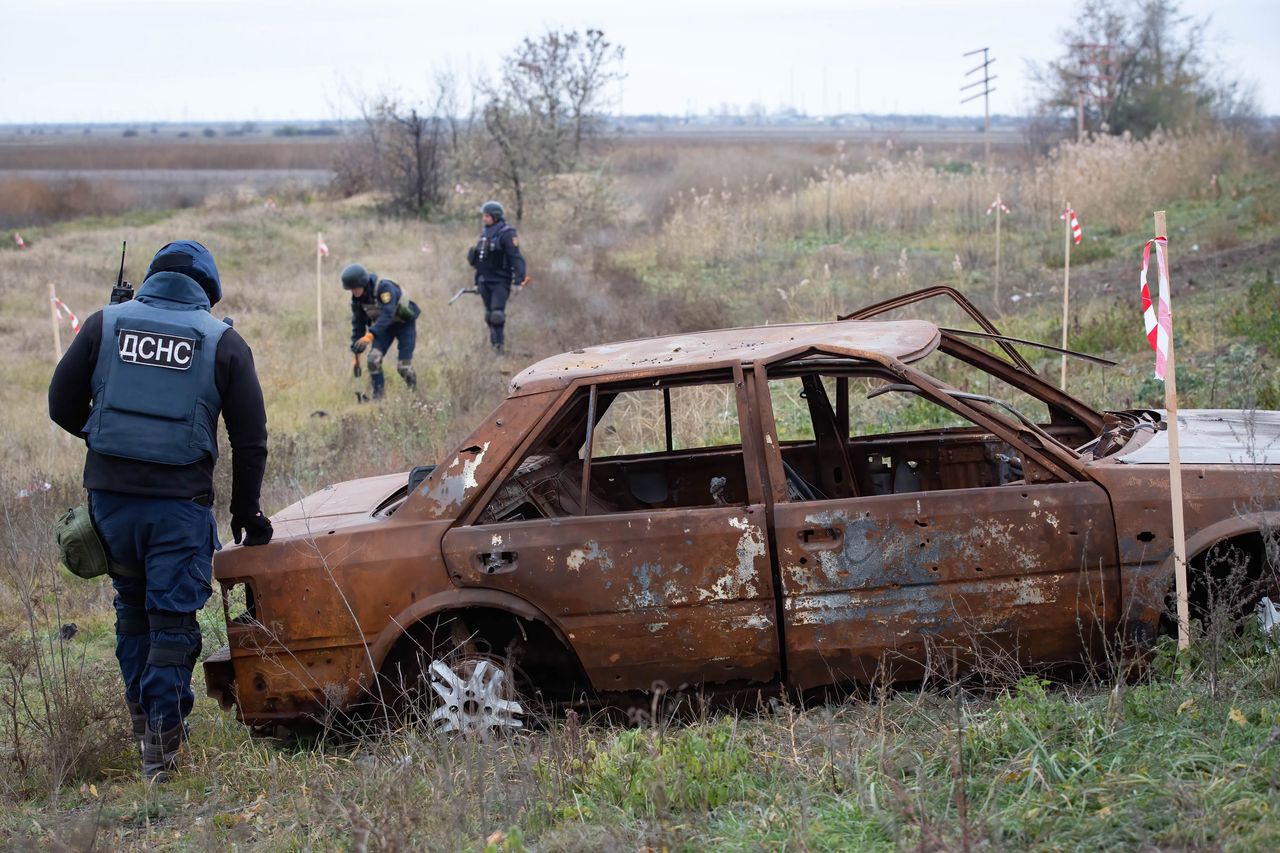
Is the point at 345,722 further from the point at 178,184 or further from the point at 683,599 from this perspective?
the point at 178,184

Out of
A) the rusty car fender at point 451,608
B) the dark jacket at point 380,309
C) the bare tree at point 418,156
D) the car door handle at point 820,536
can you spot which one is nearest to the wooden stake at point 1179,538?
the car door handle at point 820,536

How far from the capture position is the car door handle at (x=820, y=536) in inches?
166

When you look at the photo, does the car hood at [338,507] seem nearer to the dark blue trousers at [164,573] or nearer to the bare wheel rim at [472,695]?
the dark blue trousers at [164,573]

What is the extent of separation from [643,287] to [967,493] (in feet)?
43.1

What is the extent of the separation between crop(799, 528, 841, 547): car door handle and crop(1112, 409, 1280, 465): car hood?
111 cm

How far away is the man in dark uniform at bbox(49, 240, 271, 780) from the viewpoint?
4.47 m

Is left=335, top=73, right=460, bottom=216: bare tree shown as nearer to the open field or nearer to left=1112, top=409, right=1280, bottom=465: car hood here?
the open field

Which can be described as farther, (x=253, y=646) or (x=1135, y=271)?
(x=1135, y=271)

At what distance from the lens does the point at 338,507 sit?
203 inches

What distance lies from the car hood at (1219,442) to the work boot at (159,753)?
3.72 meters

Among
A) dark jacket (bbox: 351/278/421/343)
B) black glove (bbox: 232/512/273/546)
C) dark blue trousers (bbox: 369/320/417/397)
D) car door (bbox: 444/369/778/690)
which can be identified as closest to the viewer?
car door (bbox: 444/369/778/690)

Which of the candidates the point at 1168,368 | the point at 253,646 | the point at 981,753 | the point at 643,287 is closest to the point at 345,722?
the point at 253,646

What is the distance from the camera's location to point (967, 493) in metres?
4.24

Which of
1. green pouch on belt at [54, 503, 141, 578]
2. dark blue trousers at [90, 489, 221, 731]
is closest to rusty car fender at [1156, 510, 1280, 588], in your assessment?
dark blue trousers at [90, 489, 221, 731]
